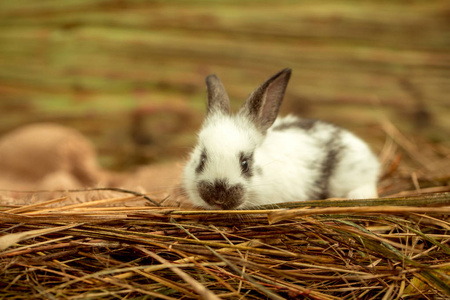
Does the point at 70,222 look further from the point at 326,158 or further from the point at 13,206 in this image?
the point at 326,158

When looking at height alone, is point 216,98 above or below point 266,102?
above

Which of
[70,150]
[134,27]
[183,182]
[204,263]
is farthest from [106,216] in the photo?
[134,27]

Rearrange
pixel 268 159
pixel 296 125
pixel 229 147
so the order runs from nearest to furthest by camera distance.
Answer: pixel 229 147 < pixel 268 159 < pixel 296 125

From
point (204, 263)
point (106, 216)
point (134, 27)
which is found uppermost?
point (134, 27)

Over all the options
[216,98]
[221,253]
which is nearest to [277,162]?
[216,98]

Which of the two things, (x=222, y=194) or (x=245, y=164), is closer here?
(x=222, y=194)

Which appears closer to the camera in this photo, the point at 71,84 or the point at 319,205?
the point at 319,205

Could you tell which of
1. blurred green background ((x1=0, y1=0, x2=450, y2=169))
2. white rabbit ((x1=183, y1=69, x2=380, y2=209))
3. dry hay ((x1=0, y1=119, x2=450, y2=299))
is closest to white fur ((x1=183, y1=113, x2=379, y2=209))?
white rabbit ((x1=183, y1=69, x2=380, y2=209))

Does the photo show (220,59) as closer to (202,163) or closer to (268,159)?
(268,159)
